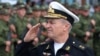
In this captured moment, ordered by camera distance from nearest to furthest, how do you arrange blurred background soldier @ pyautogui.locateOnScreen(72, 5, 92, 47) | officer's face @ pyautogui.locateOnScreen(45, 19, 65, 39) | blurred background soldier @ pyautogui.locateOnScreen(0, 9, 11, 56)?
officer's face @ pyautogui.locateOnScreen(45, 19, 65, 39) < blurred background soldier @ pyautogui.locateOnScreen(0, 9, 11, 56) < blurred background soldier @ pyautogui.locateOnScreen(72, 5, 92, 47)

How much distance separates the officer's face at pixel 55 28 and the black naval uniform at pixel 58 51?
0.14 m

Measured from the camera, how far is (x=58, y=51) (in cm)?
486

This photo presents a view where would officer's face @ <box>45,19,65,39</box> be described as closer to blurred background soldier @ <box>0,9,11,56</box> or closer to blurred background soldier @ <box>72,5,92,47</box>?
blurred background soldier @ <box>0,9,11,56</box>

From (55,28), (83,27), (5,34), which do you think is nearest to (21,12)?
(5,34)

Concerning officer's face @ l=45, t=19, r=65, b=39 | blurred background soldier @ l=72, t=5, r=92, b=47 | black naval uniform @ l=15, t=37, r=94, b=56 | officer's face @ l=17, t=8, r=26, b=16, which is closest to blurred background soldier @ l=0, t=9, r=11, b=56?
officer's face @ l=17, t=8, r=26, b=16

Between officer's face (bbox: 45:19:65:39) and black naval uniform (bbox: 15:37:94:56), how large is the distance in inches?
5.6

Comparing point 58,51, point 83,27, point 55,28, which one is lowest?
point 83,27

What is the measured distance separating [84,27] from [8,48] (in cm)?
228

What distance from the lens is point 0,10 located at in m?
9.41

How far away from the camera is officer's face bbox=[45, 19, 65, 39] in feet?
15.8

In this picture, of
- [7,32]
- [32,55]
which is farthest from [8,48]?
[32,55]

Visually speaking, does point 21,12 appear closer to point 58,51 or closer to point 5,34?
point 5,34

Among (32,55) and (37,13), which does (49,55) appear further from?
(37,13)

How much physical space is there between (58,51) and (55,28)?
0.83 ft
